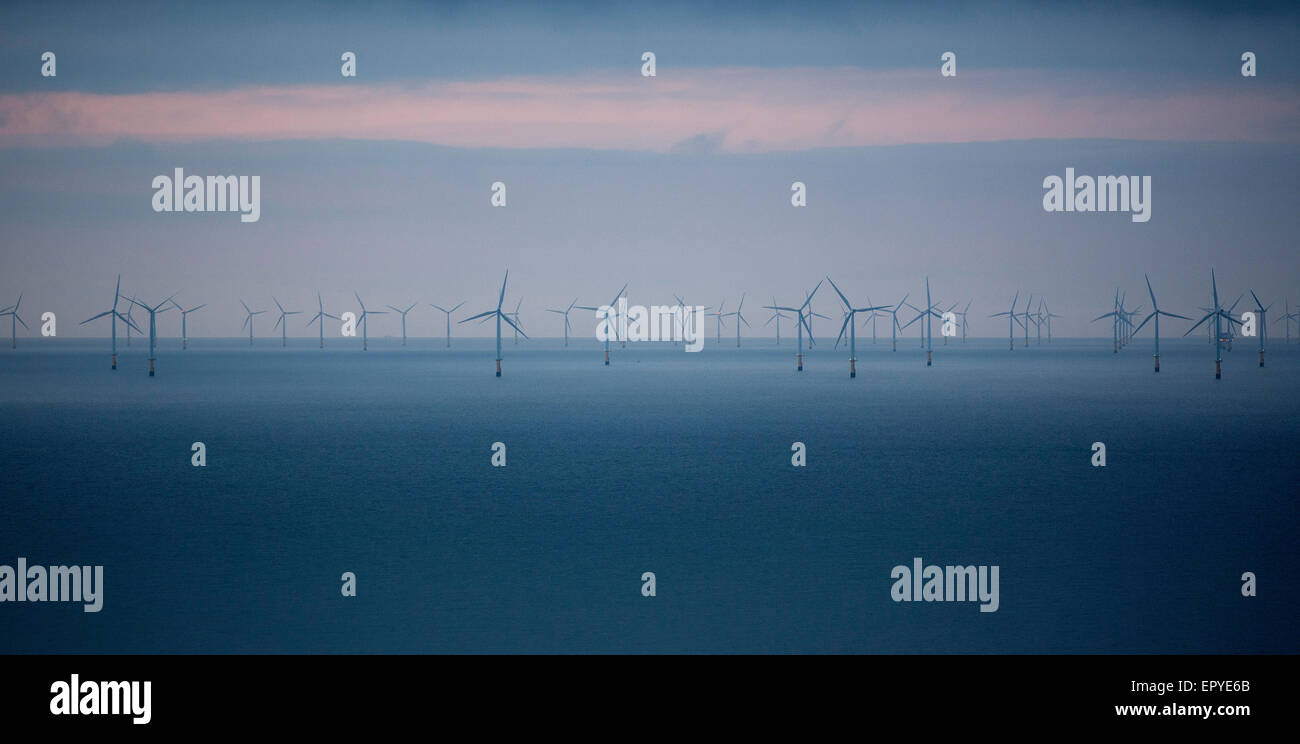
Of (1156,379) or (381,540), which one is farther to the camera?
(1156,379)

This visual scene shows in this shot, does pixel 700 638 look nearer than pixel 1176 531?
Yes
